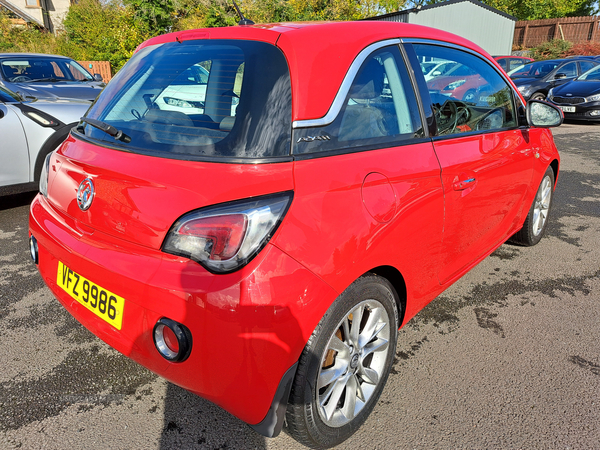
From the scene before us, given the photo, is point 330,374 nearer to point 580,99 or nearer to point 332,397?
point 332,397

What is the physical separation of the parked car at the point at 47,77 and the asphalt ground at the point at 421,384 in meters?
4.99

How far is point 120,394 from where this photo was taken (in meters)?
2.18

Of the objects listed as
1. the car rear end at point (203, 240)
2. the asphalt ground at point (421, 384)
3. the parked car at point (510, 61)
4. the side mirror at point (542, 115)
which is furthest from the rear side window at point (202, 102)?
the parked car at point (510, 61)

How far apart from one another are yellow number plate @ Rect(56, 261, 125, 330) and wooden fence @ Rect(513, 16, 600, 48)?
1390 inches

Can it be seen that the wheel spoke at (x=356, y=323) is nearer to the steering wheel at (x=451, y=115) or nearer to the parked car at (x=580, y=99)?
the steering wheel at (x=451, y=115)

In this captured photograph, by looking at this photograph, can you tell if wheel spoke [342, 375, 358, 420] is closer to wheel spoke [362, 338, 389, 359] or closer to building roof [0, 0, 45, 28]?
wheel spoke [362, 338, 389, 359]

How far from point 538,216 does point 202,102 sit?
10.5 feet

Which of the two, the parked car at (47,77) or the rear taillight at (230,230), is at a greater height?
the parked car at (47,77)

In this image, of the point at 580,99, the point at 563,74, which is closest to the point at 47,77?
the point at 580,99

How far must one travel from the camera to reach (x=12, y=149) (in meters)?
4.32

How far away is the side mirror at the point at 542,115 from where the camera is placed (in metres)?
3.09

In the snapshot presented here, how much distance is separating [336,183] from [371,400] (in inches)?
40.0

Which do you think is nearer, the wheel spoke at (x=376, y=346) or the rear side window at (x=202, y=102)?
the rear side window at (x=202, y=102)

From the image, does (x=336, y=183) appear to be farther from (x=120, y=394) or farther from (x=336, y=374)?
(x=120, y=394)
